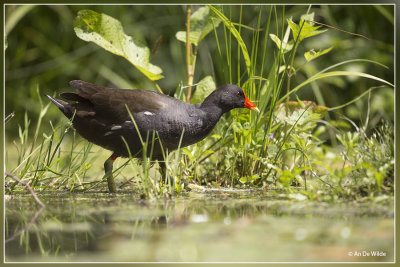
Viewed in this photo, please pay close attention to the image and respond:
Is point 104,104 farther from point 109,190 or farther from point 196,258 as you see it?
point 196,258

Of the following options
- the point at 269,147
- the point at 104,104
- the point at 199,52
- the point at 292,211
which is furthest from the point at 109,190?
the point at 199,52

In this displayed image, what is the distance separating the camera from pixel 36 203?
2.97 meters

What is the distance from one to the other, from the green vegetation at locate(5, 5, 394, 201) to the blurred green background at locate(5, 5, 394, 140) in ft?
0.05

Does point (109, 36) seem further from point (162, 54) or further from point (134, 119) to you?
point (162, 54)

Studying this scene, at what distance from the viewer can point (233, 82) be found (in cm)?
538

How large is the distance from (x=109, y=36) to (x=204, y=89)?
77cm

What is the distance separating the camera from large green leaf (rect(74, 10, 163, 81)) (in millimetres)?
3705

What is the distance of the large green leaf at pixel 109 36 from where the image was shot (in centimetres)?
371

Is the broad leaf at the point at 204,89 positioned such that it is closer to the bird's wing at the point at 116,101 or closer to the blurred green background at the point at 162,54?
the bird's wing at the point at 116,101

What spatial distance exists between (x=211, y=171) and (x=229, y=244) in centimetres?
173

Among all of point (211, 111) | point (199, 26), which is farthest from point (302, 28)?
point (199, 26)

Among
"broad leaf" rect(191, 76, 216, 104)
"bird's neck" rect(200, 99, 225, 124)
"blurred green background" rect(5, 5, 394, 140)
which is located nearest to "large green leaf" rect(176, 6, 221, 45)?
"broad leaf" rect(191, 76, 216, 104)

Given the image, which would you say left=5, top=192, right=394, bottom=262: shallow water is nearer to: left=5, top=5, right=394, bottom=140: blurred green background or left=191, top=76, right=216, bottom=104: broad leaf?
left=191, top=76, right=216, bottom=104: broad leaf

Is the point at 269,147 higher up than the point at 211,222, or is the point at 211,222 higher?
the point at 269,147
